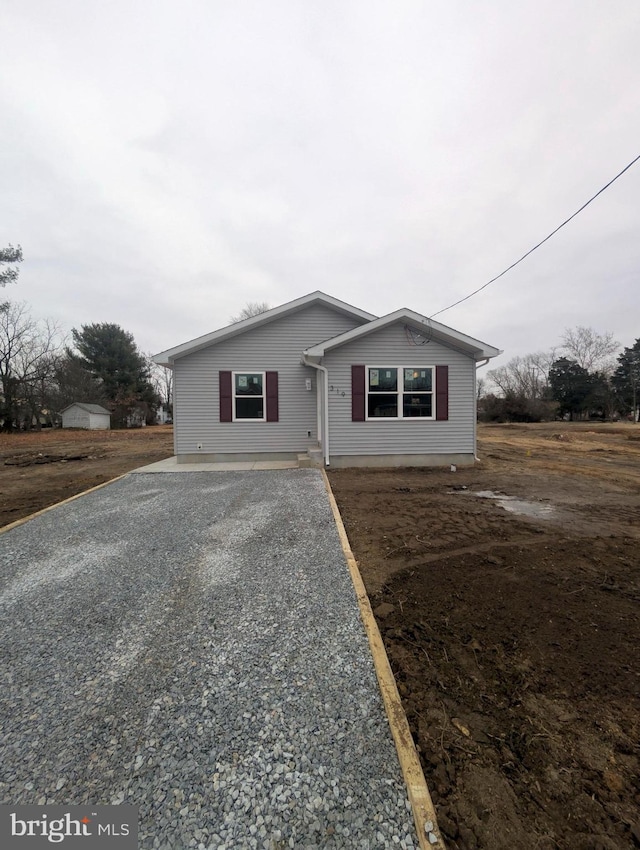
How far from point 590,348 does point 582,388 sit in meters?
8.59

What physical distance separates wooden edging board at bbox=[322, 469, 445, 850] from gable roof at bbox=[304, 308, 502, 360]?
642cm

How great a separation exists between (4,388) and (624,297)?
146 feet

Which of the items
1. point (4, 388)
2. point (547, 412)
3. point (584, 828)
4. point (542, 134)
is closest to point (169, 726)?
point (584, 828)

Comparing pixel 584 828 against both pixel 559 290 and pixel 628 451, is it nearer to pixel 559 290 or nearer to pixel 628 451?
pixel 628 451

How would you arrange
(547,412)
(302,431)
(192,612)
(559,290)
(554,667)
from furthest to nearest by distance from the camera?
(547,412), (559,290), (302,431), (192,612), (554,667)

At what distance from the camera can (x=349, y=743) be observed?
1.60 meters

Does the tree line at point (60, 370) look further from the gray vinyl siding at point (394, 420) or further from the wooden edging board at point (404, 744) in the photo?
the wooden edging board at point (404, 744)

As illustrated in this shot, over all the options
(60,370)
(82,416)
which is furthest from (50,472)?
(60,370)

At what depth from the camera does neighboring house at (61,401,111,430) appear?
27.3 meters

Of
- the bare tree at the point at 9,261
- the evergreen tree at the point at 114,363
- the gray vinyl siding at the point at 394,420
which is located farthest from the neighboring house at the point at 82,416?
the gray vinyl siding at the point at 394,420

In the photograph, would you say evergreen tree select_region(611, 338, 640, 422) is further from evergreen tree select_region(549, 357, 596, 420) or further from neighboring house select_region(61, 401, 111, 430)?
neighboring house select_region(61, 401, 111, 430)

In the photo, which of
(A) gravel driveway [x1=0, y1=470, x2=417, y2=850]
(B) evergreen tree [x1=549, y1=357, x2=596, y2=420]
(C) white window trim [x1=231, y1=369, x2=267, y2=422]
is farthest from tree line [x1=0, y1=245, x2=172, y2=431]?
(B) evergreen tree [x1=549, y1=357, x2=596, y2=420]

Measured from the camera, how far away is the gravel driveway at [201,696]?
4.36 feet

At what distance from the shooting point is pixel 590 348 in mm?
38750
